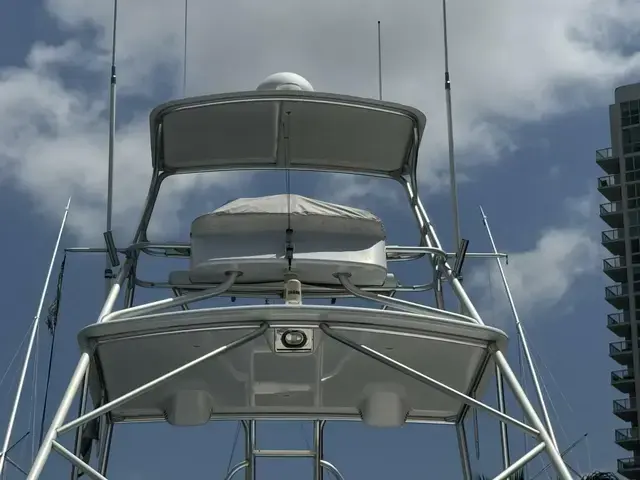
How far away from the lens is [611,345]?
69812 mm

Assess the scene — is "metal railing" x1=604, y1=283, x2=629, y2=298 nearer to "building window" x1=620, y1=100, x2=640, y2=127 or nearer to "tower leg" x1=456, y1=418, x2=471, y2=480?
"building window" x1=620, y1=100, x2=640, y2=127

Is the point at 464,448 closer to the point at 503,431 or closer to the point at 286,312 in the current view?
the point at 503,431

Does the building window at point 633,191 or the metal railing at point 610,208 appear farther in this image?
the metal railing at point 610,208

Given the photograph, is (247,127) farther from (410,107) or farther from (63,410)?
(63,410)

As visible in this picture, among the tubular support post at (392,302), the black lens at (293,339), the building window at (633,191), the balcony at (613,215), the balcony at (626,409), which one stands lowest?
the balcony at (626,409)

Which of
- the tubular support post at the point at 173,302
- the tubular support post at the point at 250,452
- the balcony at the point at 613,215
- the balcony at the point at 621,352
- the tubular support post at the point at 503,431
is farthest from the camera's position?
the balcony at the point at 613,215

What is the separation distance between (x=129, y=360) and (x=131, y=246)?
1.77 metres

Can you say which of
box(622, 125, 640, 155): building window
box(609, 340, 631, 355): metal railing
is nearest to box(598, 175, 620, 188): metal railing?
box(622, 125, 640, 155): building window

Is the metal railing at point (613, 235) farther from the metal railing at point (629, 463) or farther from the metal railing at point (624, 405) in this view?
the metal railing at point (629, 463)

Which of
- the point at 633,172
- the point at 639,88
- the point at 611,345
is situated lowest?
the point at 611,345

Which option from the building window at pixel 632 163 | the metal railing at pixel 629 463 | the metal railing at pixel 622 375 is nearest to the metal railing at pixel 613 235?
the building window at pixel 632 163

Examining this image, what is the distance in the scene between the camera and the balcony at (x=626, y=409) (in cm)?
6725

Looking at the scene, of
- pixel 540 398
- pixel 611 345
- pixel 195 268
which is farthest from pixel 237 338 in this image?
pixel 611 345

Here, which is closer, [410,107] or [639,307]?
[410,107]
